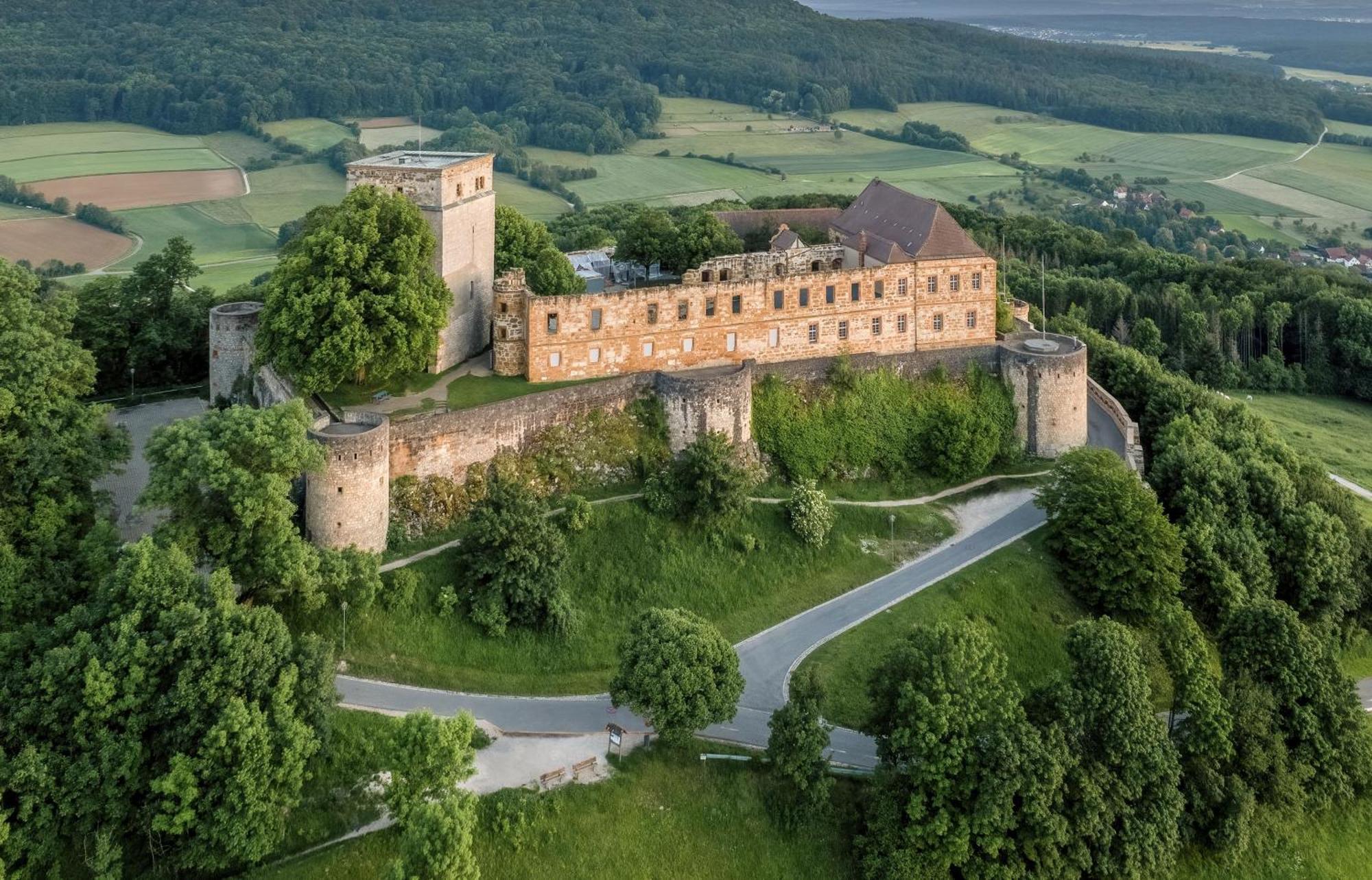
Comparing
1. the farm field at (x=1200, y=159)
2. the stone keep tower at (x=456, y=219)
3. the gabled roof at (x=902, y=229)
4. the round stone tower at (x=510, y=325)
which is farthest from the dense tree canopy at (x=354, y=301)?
the farm field at (x=1200, y=159)

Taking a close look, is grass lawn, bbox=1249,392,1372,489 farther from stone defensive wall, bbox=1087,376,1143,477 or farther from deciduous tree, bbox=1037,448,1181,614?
deciduous tree, bbox=1037,448,1181,614

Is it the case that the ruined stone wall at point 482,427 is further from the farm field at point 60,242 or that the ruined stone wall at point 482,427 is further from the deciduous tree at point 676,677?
the farm field at point 60,242

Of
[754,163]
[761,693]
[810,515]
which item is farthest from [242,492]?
[754,163]

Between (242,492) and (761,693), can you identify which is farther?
(761,693)

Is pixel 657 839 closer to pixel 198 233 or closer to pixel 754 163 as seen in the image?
pixel 198 233

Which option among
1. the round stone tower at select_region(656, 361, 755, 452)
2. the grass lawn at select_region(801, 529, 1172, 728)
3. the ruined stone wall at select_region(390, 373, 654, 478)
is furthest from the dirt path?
the ruined stone wall at select_region(390, 373, 654, 478)
